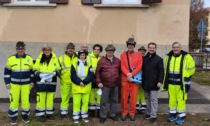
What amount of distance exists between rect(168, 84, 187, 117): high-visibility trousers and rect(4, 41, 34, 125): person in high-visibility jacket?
344 cm

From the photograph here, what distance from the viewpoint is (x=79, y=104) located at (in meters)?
6.96

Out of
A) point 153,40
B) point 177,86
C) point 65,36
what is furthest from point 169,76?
point 65,36

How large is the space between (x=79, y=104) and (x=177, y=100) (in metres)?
2.36

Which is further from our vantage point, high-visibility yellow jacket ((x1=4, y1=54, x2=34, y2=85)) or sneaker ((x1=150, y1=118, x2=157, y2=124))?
sneaker ((x1=150, y1=118, x2=157, y2=124))

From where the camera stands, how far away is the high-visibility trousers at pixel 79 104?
6.93m

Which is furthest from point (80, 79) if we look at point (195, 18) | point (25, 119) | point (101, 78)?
point (195, 18)

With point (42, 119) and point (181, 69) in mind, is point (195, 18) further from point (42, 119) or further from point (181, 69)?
point (42, 119)

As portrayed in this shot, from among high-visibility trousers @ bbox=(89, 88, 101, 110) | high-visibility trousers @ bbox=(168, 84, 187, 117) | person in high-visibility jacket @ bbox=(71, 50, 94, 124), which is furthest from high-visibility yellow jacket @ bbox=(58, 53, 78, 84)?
high-visibility trousers @ bbox=(168, 84, 187, 117)

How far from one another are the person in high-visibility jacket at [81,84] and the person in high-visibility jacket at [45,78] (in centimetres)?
52

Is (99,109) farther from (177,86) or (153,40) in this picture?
(153,40)

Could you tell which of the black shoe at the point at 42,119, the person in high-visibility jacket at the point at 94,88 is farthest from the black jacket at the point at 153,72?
the black shoe at the point at 42,119

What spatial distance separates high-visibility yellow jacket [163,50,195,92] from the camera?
6891 mm

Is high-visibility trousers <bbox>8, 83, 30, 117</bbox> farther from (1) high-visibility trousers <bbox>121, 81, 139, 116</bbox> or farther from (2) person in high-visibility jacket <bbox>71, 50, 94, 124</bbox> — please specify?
(1) high-visibility trousers <bbox>121, 81, 139, 116</bbox>

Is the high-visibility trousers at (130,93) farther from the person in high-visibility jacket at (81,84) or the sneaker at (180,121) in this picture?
the sneaker at (180,121)
